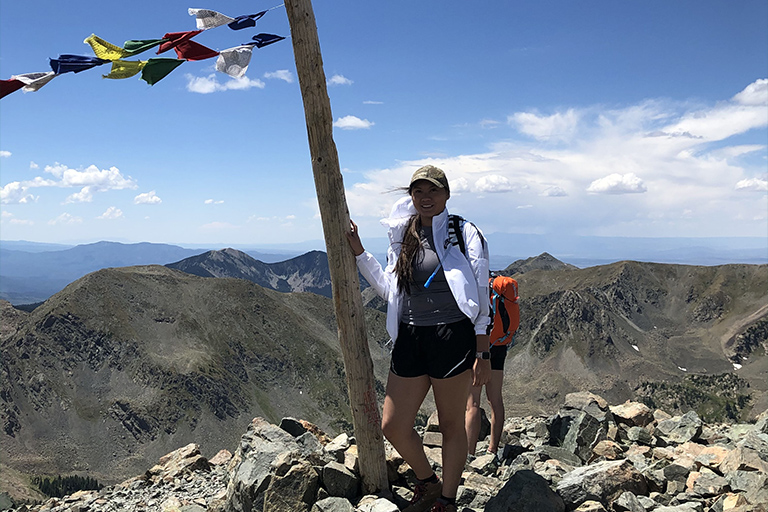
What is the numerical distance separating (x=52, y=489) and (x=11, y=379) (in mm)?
58061

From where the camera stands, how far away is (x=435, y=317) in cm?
500

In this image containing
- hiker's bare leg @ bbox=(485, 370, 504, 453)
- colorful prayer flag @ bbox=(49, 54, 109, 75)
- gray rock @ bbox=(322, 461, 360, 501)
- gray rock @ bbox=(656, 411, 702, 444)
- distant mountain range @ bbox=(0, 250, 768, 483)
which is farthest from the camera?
distant mountain range @ bbox=(0, 250, 768, 483)

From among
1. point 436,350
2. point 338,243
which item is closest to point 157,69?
point 338,243

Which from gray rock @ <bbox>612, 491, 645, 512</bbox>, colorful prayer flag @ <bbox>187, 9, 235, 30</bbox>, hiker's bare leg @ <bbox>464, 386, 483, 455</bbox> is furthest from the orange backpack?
colorful prayer flag @ <bbox>187, 9, 235, 30</bbox>

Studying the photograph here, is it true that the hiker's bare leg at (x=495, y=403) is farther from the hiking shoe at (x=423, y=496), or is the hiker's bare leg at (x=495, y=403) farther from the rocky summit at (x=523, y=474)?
the hiking shoe at (x=423, y=496)

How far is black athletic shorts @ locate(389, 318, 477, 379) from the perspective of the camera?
4.93 m

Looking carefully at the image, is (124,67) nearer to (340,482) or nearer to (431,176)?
(431,176)

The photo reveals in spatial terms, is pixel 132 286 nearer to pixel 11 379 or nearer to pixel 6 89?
pixel 11 379

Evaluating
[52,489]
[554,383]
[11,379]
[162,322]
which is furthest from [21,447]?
[554,383]

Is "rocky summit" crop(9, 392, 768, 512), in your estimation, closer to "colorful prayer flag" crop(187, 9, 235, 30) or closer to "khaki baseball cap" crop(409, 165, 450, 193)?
"khaki baseball cap" crop(409, 165, 450, 193)

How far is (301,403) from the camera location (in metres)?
Answer: 154

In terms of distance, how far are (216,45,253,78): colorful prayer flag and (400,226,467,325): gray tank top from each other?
3367mm

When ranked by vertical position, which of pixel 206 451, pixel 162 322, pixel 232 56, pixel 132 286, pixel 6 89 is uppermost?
pixel 232 56

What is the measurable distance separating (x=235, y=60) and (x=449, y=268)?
3819 millimetres
